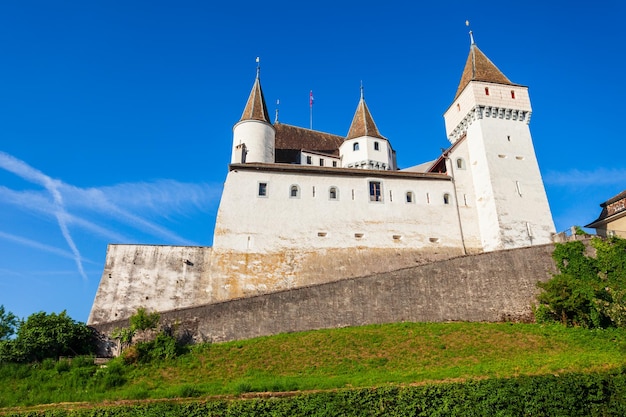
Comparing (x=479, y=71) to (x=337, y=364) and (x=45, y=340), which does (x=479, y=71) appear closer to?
(x=337, y=364)

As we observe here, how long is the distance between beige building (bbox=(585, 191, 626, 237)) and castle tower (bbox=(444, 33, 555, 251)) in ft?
13.9

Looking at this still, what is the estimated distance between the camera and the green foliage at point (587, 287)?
26.6 meters

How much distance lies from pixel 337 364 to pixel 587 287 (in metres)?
15.0

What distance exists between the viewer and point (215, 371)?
71.9 ft

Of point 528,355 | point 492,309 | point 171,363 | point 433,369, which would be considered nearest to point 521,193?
point 492,309

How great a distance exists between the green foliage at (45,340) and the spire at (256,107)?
2331cm

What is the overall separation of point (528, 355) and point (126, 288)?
23.5 metres

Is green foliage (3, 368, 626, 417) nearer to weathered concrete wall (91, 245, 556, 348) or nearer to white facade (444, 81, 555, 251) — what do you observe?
weathered concrete wall (91, 245, 556, 348)

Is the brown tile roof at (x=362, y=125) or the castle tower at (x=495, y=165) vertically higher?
the brown tile roof at (x=362, y=125)

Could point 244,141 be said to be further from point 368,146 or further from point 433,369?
point 433,369

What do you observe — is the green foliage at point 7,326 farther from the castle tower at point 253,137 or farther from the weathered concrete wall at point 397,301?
the castle tower at point 253,137

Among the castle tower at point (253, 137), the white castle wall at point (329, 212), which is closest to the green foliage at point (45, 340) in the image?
the white castle wall at point (329, 212)


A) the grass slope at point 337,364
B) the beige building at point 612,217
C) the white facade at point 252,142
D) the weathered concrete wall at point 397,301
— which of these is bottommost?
the grass slope at point 337,364

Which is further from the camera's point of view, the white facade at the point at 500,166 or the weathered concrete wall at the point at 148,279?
the white facade at the point at 500,166
